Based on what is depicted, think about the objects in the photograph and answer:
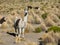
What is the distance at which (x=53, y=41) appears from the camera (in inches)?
567

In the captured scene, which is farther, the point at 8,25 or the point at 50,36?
the point at 8,25

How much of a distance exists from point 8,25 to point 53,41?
9.83 metres

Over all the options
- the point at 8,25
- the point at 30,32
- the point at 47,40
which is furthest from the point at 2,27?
the point at 47,40

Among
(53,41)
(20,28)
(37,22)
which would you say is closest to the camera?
(53,41)

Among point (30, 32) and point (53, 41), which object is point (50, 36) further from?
point (30, 32)

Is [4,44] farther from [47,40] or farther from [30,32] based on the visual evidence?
[30,32]

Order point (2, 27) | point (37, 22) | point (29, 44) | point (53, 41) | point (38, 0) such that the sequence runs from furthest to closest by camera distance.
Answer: point (38, 0), point (37, 22), point (2, 27), point (53, 41), point (29, 44)

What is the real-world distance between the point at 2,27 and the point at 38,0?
181 feet

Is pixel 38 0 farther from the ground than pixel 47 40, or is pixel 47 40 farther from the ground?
pixel 38 0

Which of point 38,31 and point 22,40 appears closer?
point 22,40

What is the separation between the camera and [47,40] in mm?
14430

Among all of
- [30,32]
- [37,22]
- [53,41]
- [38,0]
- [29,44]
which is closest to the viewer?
[29,44]

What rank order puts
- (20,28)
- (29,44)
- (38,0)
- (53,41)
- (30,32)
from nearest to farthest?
(29,44), (53,41), (20,28), (30,32), (38,0)

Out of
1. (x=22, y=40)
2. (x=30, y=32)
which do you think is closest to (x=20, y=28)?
(x=22, y=40)
